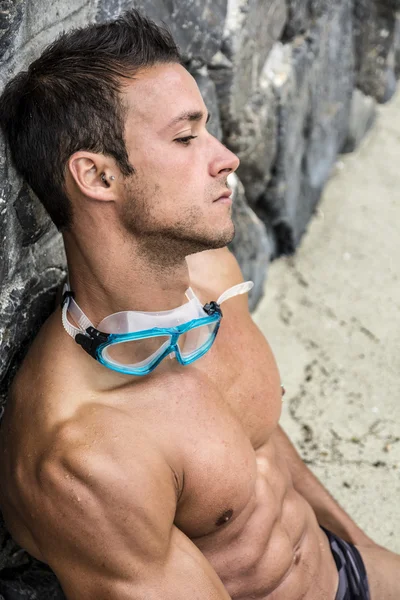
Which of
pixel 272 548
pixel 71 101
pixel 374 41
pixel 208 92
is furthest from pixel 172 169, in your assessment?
pixel 374 41

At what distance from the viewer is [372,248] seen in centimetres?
377

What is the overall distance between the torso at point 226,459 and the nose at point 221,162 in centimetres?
36

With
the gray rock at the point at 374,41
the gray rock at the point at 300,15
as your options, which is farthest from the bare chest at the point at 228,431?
the gray rock at the point at 374,41

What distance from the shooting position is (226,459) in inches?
68.0

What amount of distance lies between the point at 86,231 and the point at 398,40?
12.0 ft

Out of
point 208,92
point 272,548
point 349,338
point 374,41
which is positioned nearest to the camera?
point 272,548

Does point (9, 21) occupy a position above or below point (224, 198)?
above

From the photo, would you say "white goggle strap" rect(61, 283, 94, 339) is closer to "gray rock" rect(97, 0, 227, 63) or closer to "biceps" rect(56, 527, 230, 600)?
"biceps" rect(56, 527, 230, 600)

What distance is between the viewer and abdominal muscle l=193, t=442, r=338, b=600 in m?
1.81

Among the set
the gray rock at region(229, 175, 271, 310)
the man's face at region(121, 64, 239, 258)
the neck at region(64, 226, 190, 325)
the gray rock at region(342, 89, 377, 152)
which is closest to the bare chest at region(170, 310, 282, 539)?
the neck at region(64, 226, 190, 325)

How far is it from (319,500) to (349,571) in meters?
0.23

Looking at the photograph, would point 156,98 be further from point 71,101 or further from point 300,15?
point 300,15

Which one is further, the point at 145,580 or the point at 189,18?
the point at 189,18

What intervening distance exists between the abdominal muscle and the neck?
49 centimetres
